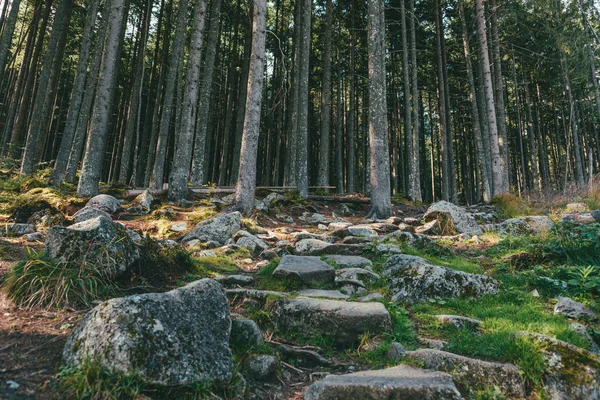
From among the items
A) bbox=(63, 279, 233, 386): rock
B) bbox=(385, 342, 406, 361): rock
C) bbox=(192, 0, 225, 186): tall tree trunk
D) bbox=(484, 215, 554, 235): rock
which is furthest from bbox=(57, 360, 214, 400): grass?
bbox=(192, 0, 225, 186): tall tree trunk

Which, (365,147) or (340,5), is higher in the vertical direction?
(340,5)

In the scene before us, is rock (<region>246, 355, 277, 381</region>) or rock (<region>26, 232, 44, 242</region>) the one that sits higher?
rock (<region>26, 232, 44, 242</region>)

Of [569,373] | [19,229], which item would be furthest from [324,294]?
[19,229]

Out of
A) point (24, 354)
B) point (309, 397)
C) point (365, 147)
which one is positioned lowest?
point (309, 397)

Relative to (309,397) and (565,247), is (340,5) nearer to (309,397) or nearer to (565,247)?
(565,247)

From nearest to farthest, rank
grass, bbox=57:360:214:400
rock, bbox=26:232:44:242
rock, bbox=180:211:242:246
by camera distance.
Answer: grass, bbox=57:360:214:400 < rock, bbox=26:232:44:242 < rock, bbox=180:211:242:246

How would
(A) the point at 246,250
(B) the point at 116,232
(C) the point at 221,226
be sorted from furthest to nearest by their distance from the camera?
(C) the point at 221,226
(A) the point at 246,250
(B) the point at 116,232

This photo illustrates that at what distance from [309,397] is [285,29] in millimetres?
29428

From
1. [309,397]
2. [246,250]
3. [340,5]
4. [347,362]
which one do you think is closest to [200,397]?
[309,397]

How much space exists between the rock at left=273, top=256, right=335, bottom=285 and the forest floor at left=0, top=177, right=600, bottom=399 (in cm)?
19

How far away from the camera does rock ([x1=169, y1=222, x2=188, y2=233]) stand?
8.24 metres

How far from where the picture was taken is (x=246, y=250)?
22.4 ft

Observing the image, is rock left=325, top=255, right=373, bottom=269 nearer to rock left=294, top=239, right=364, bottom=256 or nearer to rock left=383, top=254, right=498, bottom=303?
rock left=294, top=239, right=364, bottom=256

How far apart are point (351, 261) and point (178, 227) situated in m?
4.60
